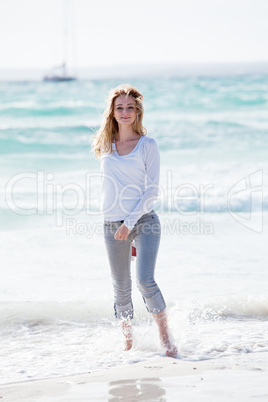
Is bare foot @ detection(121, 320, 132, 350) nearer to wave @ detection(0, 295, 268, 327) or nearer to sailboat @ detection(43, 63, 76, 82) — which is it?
wave @ detection(0, 295, 268, 327)

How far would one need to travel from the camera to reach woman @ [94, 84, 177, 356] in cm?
359

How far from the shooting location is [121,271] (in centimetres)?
374

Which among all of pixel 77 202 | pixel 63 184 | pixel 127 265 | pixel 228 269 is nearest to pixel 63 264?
pixel 228 269

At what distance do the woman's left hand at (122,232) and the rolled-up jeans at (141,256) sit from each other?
0.31ft

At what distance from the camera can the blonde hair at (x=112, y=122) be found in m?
3.72

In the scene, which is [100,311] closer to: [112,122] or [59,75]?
[112,122]

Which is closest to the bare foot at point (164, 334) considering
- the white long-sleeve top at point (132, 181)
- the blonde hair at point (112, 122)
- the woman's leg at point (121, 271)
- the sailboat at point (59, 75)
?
the woman's leg at point (121, 271)

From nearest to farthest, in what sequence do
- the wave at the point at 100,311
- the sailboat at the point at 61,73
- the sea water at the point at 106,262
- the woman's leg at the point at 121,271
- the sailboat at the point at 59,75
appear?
the woman's leg at the point at 121,271 → the sea water at the point at 106,262 → the wave at the point at 100,311 → the sailboat at the point at 61,73 → the sailboat at the point at 59,75

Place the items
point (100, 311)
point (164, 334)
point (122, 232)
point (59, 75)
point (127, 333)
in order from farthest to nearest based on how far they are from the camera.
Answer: point (59, 75)
point (100, 311)
point (127, 333)
point (164, 334)
point (122, 232)

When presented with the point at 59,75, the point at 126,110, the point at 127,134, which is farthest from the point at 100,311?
the point at 59,75

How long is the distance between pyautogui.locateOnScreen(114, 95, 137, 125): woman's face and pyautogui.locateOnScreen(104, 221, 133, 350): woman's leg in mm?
694

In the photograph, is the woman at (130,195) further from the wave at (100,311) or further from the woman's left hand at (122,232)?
the wave at (100,311)

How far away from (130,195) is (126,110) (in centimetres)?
58

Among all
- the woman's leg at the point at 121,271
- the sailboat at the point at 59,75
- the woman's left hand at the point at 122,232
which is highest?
the sailboat at the point at 59,75
